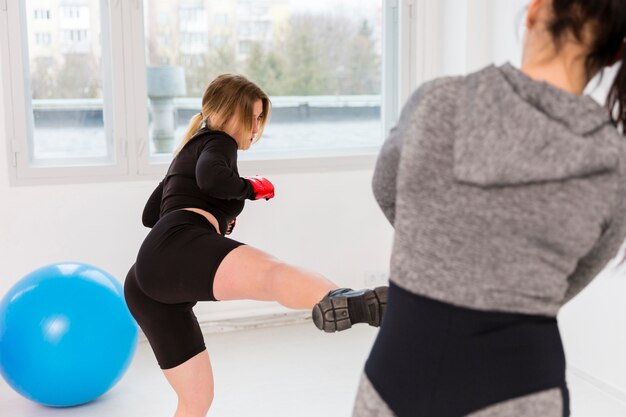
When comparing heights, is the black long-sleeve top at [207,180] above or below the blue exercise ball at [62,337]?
above

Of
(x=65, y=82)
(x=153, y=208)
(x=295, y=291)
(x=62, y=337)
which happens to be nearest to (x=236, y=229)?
(x=65, y=82)

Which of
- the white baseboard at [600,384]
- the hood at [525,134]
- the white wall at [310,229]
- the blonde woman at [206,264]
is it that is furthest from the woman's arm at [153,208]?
the white baseboard at [600,384]

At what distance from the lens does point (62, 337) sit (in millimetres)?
2908

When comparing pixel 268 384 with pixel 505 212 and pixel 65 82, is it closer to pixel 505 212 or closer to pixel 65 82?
pixel 65 82

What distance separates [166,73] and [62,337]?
5.48 feet

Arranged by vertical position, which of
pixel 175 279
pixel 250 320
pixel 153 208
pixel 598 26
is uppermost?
pixel 598 26

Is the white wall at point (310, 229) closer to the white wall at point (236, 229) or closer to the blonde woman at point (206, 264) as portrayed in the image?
the white wall at point (236, 229)

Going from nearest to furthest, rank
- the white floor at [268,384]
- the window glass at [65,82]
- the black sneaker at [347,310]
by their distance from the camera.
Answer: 1. the black sneaker at [347,310]
2. the white floor at [268,384]
3. the window glass at [65,82]

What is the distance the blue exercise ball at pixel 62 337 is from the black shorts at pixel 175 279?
27.5 inches

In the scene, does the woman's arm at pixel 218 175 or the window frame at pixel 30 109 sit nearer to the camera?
the woman's arm at pixel 218 175

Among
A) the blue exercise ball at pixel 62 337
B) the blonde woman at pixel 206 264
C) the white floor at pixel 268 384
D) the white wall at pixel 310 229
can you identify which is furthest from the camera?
the white wall at pixel 310 229

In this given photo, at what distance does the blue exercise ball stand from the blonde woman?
0.62 metres

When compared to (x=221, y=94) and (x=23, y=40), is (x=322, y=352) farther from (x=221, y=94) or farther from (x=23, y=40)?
(x=23, y=40)

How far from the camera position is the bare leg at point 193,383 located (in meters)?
2.33
